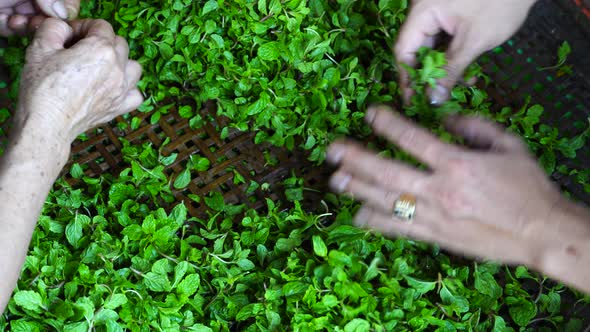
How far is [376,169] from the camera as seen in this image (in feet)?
2.90

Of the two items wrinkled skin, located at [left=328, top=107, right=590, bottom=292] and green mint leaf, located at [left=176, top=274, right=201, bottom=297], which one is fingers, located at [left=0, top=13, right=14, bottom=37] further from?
wrinkled skin, located at [left=328, top=107, right=590, bottom=292]

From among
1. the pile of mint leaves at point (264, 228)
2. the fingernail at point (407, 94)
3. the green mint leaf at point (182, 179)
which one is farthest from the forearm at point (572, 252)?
the green mint leaf at point (182, 179)

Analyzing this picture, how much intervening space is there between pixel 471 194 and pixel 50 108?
0.62 m

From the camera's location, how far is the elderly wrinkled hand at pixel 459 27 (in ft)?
3.38

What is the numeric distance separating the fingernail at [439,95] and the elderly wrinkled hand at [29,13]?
64 cm

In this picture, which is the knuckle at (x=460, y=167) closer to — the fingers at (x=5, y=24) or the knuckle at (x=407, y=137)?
the knuckle at (x=407, y=137)

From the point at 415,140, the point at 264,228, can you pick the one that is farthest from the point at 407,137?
the point at 264,228

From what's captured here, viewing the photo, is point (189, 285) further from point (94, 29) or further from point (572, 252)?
point (572, 252)

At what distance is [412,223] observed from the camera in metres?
0.90

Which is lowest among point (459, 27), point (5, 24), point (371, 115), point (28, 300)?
point (28, 300)

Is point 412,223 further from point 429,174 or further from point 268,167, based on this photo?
point 268,167

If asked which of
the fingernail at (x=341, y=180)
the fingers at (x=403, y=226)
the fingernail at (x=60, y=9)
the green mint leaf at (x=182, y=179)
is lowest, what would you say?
the green mint leaf at (x=182, y=179)

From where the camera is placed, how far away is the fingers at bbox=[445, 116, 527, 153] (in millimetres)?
875

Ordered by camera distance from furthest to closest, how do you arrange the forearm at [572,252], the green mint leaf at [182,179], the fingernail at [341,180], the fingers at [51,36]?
the green mint leaf at [182,179] → the fingers at [51,36] → the fingernail at [341,180] → the forearm at [572,252]
